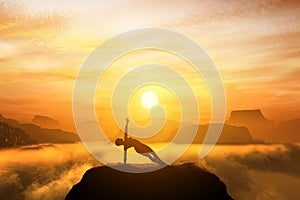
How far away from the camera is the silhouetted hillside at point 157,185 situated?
27172 mm

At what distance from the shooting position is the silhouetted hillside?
27.2 m

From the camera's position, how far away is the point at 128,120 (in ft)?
107

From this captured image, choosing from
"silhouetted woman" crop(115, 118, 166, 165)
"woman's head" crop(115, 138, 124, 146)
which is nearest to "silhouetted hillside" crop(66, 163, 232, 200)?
"silhouetted woman" crop(115, 118, 166, 165)

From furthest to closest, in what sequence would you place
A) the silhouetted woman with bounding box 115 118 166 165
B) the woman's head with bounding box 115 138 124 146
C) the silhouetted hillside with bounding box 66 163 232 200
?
the woman's head with bounding box 115 138 124 146, the silhouetted woman with bounding box 115 118 166 165, the silhouetted hillside with bounding box 66 163 232 200

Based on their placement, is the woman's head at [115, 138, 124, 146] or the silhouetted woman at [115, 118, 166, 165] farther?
the woman's head at [115, 138, 124, 146]

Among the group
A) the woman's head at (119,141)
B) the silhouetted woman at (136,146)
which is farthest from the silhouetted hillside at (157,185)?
the woman's head at (119,141)

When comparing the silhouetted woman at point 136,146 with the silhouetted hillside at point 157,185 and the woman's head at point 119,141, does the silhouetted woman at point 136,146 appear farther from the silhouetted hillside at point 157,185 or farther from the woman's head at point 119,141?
the silhouetted hillside at point 157,185

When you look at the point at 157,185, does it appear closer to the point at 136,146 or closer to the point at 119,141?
the point at 136,146

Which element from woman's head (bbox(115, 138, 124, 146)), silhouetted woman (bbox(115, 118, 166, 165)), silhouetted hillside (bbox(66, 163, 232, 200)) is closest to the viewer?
silhouetted hillside (bbox(66, 163, 232, 200))

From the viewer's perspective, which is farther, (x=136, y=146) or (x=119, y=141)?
(x=119, y=141)

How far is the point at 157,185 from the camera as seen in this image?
2739 centimetres

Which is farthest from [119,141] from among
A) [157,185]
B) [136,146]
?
[157,185]

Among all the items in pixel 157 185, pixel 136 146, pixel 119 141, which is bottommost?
pixel 157 185

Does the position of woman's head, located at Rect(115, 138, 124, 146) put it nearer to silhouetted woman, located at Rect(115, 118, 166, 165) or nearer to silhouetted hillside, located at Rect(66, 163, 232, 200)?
silhouetted woman, located at Rect(115, 118, 166, 165)
